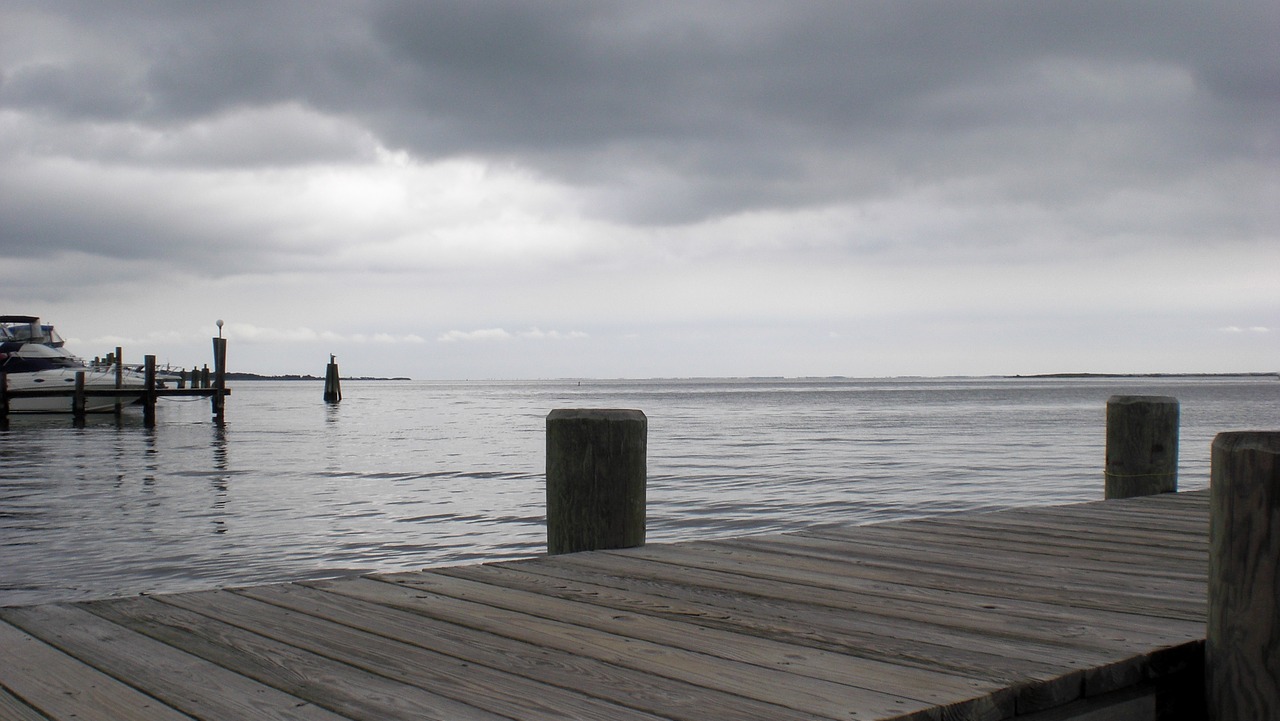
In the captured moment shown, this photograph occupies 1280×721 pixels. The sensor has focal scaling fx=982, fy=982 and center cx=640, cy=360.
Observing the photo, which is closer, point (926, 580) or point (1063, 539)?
point (926, 580)

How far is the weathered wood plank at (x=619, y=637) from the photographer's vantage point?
245cm

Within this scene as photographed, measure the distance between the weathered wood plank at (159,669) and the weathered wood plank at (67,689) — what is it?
0.04m

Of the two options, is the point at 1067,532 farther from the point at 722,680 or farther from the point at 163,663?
the point at 163,663

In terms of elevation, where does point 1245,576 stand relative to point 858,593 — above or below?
above

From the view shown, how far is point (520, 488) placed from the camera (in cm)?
1645

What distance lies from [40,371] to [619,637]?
42.5 m

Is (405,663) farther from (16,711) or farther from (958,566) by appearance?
(958,566)

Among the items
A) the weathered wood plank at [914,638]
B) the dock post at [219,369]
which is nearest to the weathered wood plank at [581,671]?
the weathered wood plank at [914,638]

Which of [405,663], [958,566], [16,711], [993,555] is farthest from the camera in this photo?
[993,555]

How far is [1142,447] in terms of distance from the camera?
716 centimetres

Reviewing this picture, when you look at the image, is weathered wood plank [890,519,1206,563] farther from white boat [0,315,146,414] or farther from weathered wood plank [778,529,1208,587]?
white boat [0,315,146,414]

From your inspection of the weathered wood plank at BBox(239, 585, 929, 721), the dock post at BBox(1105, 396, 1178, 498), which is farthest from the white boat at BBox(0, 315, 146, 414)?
the weathered wood plank at BBox(239, 585, 929, 721)

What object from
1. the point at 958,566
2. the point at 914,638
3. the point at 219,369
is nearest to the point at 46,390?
the point at 219,369

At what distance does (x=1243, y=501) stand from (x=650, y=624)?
5.62 ft
